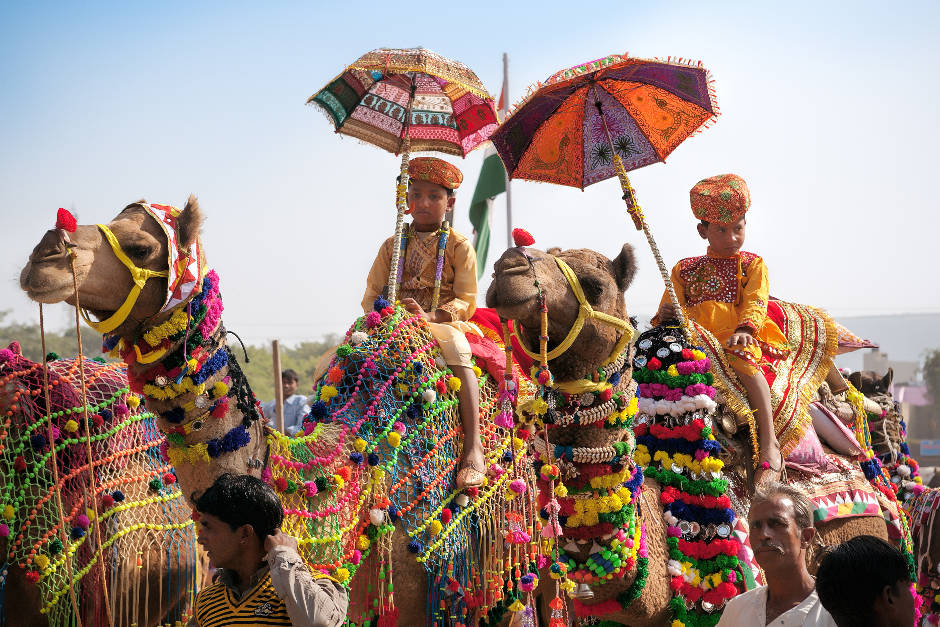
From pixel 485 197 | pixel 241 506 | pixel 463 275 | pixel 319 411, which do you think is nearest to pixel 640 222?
pixel 463 275

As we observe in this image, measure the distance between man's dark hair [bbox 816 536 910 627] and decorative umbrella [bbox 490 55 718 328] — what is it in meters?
2.39

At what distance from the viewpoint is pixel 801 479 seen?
5.48 metres

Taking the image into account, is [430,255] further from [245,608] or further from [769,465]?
[245,608]


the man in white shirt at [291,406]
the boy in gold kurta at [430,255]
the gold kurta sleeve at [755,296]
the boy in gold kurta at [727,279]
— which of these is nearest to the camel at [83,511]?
the boy in gold kurta at [430,255]

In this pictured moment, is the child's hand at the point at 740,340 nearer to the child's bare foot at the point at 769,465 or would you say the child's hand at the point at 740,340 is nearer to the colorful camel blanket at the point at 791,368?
the colorful camel blanket at the point at 791,368

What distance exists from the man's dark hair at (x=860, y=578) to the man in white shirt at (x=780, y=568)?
462mm

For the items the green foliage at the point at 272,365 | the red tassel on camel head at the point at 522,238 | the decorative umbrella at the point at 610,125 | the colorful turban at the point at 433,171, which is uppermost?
the decorative umbrella at the point at 610,125

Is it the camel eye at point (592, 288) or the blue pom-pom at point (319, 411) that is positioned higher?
the camel eye at point (592, 288)

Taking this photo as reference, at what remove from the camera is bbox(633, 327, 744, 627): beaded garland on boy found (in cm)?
447

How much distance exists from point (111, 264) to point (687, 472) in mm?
2890

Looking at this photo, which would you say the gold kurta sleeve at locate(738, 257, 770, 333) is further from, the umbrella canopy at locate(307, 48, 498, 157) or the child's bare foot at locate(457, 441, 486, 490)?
the child's bare foot at locate(457, 441, 486, 490)

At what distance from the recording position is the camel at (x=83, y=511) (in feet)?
13.8

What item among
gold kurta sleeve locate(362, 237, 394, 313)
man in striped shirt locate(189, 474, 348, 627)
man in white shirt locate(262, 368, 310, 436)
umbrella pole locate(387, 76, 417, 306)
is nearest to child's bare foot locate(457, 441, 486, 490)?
umbrella pole locate(387, 76, 417, 306)

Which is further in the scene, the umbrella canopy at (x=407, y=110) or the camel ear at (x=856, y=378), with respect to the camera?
the camel ear at (x=856, y=378)
